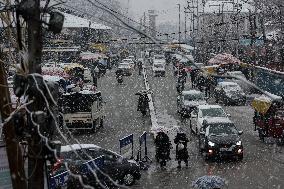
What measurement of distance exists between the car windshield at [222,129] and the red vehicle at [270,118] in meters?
2.51

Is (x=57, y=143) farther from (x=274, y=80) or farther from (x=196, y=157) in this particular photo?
(x=274, y=80)

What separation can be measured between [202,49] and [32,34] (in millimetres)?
68163

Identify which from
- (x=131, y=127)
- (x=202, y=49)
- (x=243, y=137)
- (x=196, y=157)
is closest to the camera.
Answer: (x=196, y=157)

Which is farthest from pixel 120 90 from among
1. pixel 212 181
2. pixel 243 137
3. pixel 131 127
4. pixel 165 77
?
pixel 212 181

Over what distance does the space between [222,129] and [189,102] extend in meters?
11.5

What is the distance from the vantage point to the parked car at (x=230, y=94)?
4025 cm

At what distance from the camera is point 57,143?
8508 millimetres

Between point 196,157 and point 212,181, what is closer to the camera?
point 212,181

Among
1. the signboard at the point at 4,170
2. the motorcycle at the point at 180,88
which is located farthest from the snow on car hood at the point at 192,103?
the signboard at the point at 4,170

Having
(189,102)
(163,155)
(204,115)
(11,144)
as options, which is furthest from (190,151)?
(11,144)

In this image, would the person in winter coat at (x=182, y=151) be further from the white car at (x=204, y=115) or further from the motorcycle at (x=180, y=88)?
the motorcycle at (x=180, y=88)

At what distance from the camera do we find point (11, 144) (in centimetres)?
936

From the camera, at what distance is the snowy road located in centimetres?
1864

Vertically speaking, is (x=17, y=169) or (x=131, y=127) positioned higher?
(x=17, y=169)
